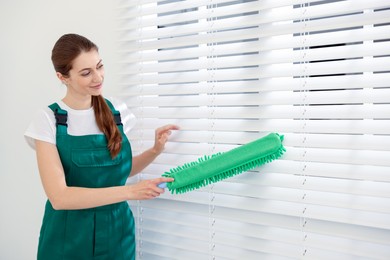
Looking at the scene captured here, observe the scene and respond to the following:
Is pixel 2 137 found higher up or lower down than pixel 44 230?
higher up

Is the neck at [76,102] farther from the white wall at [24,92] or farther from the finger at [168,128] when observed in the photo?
the white wall at [24,92]

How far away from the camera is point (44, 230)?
60.5 inches

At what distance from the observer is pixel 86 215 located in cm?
148

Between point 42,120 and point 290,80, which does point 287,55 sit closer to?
point 290,80

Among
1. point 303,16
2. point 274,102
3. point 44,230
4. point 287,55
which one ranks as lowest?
point 44,230

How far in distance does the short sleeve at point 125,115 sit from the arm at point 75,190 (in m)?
0.29

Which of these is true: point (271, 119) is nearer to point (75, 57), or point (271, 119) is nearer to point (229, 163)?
point (229, 163)

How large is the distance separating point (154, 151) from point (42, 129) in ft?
1.24

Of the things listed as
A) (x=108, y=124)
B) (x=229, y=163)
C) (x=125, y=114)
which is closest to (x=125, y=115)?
(x=125, y=114)

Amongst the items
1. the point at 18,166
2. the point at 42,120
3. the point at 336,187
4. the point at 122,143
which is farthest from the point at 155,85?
the point at 18,166

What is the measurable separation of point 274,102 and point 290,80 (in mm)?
80

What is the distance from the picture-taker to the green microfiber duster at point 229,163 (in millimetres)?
1281

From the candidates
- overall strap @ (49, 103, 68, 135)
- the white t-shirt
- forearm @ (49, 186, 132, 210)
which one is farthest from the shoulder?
forearm @ (49, 186, 132, 210)

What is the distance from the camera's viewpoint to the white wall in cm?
201
